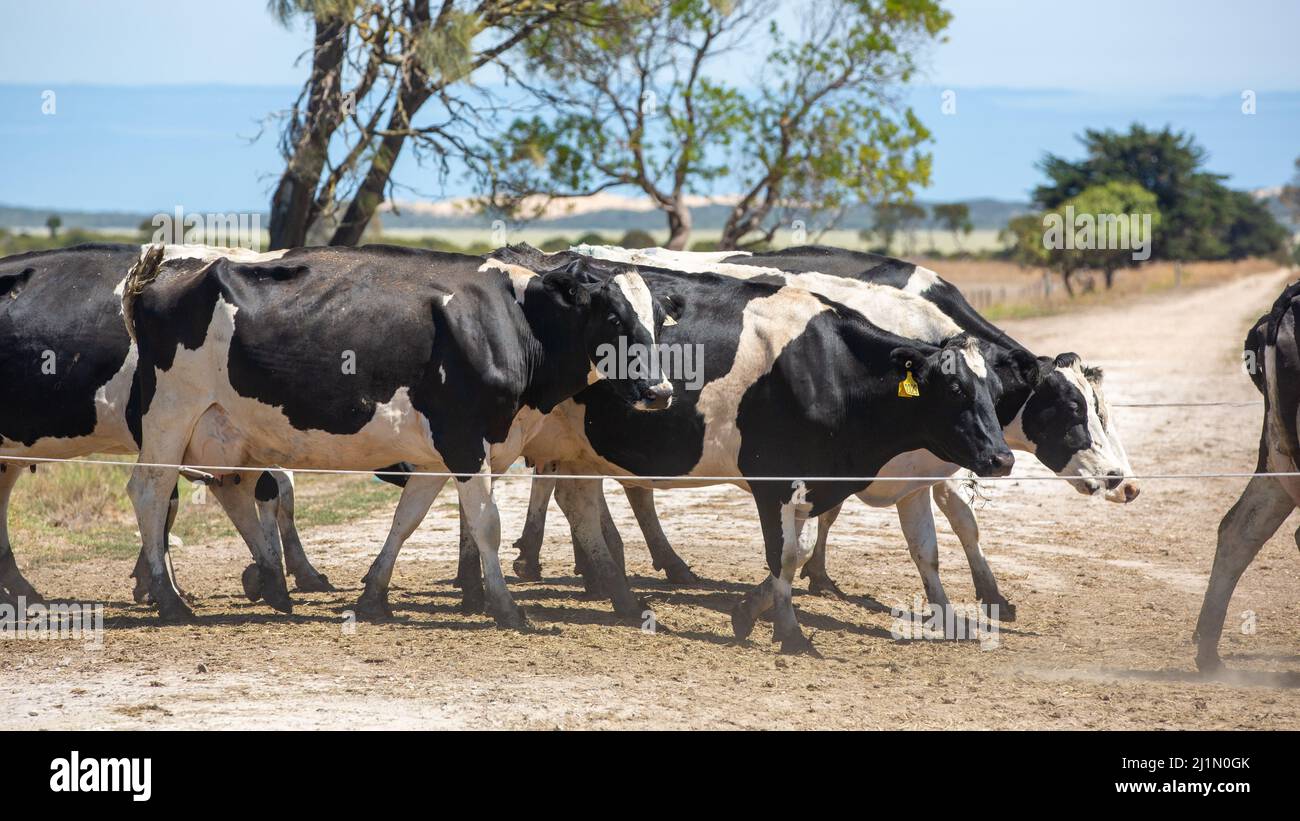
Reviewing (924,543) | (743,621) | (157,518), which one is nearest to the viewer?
(743,621)

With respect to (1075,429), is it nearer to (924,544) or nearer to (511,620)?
(924,544)

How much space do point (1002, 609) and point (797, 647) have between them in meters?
1.94

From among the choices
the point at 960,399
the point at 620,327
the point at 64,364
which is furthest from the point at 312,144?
the point at 960,399

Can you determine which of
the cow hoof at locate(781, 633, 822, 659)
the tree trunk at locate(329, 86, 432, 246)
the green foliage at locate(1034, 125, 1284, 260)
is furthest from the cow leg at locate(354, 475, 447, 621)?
the green foliage at locate(1034, 125, 1284, 260)

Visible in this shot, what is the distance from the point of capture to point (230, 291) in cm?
985

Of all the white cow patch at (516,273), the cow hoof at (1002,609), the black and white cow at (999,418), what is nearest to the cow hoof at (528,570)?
the black and white cow at (999,418)

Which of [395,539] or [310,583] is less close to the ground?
[395,539]

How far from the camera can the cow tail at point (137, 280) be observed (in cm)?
988

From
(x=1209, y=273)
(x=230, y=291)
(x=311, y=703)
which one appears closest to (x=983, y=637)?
(x=311, y=703)

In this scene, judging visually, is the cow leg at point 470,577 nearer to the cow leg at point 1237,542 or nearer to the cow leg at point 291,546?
the cow leg at point 291,546

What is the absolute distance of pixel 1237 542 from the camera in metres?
9.38

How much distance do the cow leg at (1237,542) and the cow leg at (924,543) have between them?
173 centimetres

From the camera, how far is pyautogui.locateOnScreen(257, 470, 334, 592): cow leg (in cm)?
1113

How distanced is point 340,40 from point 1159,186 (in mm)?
62460
